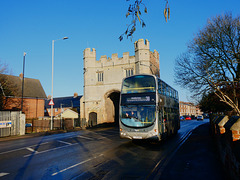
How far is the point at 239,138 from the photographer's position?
426cm

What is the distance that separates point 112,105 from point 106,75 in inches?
238

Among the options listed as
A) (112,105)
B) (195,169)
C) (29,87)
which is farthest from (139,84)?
(29,87)

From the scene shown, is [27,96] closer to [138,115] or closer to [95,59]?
[95,59]

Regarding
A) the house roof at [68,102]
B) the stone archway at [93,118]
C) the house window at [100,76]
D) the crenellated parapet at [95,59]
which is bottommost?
the stone archway at [93,118]

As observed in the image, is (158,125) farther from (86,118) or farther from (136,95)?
(86,118)

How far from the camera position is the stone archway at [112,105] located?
36375 mm

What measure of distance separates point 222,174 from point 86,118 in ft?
104

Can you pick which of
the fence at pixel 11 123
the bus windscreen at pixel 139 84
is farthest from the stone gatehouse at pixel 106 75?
the bus windscreen at pixel 139 84

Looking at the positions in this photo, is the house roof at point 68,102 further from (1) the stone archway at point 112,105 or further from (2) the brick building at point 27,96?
(1) the stone archway at point 112,105

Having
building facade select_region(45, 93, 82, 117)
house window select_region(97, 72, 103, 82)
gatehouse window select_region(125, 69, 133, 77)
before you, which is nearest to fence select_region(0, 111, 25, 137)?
house window select_region(97, 72, 103, 82)

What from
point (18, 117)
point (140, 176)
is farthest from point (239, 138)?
point (18, 117)

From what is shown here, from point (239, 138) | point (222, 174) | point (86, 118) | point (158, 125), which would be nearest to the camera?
point (239, 138)

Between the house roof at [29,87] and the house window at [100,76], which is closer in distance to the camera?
the house window at [100,76]

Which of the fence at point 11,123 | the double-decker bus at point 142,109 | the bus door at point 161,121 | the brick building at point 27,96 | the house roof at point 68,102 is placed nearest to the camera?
the double-decker bus at point 142,109
